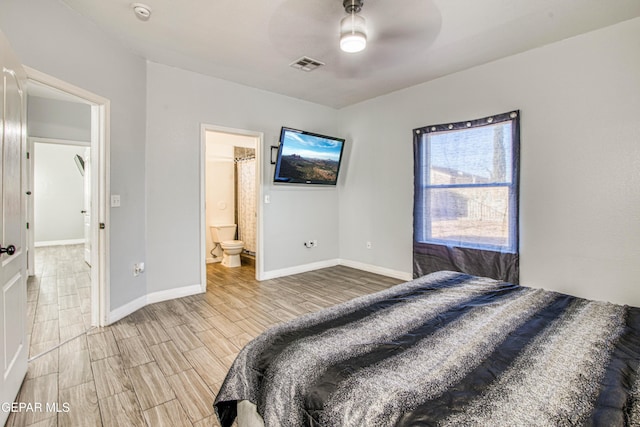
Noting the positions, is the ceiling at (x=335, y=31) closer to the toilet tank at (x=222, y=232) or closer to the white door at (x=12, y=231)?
the white door at (x=12, y=231)

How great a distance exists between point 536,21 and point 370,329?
115 inches

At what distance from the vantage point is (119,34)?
8.99ft

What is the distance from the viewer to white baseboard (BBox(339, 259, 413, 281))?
422cm

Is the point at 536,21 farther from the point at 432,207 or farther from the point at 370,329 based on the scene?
the point at 370,329

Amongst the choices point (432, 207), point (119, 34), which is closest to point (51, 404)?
point (119, 34)

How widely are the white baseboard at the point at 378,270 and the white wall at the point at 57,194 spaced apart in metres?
6.65

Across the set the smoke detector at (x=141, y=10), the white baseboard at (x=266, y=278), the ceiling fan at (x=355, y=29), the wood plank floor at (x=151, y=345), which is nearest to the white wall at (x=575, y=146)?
the ceiling fan at (x=355, y=29)

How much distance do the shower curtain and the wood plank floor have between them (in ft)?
4.07

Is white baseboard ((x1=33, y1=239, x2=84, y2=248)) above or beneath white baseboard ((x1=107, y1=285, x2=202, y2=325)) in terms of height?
above

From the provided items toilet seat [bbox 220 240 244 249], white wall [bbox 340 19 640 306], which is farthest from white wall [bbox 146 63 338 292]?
white wall [bbox 340 19 640 306]

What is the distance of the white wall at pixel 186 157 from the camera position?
11.0ft

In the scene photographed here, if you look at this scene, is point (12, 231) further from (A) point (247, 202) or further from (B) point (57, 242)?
(B) point (57, 242)

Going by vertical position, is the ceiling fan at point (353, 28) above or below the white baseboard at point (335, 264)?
above

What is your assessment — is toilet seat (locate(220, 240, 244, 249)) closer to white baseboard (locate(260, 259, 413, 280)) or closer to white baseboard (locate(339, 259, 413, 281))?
white baseboard (locate(260, 259, 413, 280))
